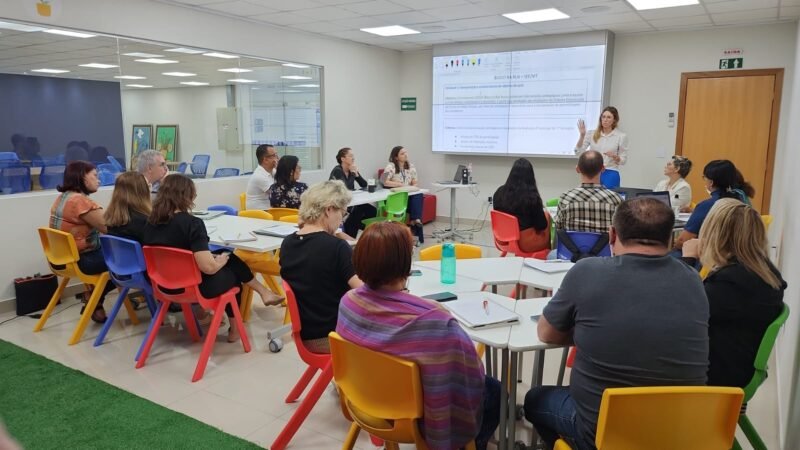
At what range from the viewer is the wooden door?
659 cm

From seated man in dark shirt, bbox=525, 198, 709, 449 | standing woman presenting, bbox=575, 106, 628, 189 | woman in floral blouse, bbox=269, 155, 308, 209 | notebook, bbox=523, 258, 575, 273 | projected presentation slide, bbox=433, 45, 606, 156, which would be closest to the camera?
seated man in dark shirt, bbox=525, 198, 709, 449

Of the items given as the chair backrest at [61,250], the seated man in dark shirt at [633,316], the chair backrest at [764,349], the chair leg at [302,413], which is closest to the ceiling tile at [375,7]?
the chair backrest at [61,250]

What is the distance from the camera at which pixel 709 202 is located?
3.88m

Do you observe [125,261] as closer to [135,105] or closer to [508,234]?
[135,105]

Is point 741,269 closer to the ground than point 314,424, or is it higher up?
higher up

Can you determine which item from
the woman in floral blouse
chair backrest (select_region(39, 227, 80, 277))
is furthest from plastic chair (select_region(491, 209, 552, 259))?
chair backrest (select_region(39, 227, 80, 277))

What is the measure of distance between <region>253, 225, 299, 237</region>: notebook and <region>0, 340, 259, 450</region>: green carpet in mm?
1359

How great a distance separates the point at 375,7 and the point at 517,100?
116 inches

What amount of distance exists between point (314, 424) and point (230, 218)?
7.68ft

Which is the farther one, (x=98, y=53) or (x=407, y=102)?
(x=407, y=102)

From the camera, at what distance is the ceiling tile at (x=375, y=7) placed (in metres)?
5.60

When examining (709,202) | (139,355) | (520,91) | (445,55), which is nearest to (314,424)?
(139,355)

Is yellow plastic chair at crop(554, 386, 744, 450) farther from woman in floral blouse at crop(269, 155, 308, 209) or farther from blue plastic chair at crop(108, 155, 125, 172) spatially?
blue plastic chair at crop(108, 155, 125, 172)

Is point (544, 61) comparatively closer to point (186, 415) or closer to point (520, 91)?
point (520, 91)
